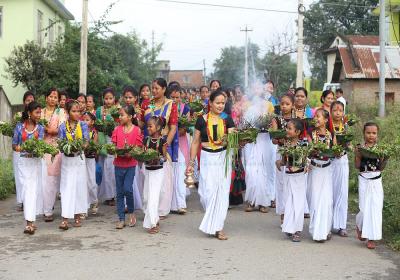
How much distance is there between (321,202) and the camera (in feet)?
26.1

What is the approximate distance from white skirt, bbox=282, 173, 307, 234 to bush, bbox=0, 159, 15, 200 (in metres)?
6.16

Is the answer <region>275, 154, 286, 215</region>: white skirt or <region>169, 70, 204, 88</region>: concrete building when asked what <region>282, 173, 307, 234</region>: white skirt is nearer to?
<region>275, 154, 286, 215</region>: white skirt

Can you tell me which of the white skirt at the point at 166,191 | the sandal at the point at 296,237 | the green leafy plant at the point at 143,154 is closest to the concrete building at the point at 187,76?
the white skirt at the point at 166,191

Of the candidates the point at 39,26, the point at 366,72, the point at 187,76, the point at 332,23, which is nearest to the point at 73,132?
the point at 39,26

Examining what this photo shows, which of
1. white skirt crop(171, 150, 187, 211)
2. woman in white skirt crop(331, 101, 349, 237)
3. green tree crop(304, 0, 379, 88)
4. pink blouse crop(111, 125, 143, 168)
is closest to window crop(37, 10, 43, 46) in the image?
white skirt crop(171, 150, 187, 211)

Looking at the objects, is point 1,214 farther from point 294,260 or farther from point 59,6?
point 59,6

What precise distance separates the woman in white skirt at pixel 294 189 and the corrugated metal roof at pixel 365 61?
93.1 ft

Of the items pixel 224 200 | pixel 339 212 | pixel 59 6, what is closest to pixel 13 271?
pixel 224 200

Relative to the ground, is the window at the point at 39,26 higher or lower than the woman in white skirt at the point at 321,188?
higher

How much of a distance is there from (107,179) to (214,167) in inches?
132

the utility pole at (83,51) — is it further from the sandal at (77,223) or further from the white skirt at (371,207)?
the white skirt at (371,207)

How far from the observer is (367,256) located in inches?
284

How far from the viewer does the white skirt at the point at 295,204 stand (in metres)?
7.95

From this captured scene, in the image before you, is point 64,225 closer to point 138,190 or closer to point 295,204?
point 138,190
